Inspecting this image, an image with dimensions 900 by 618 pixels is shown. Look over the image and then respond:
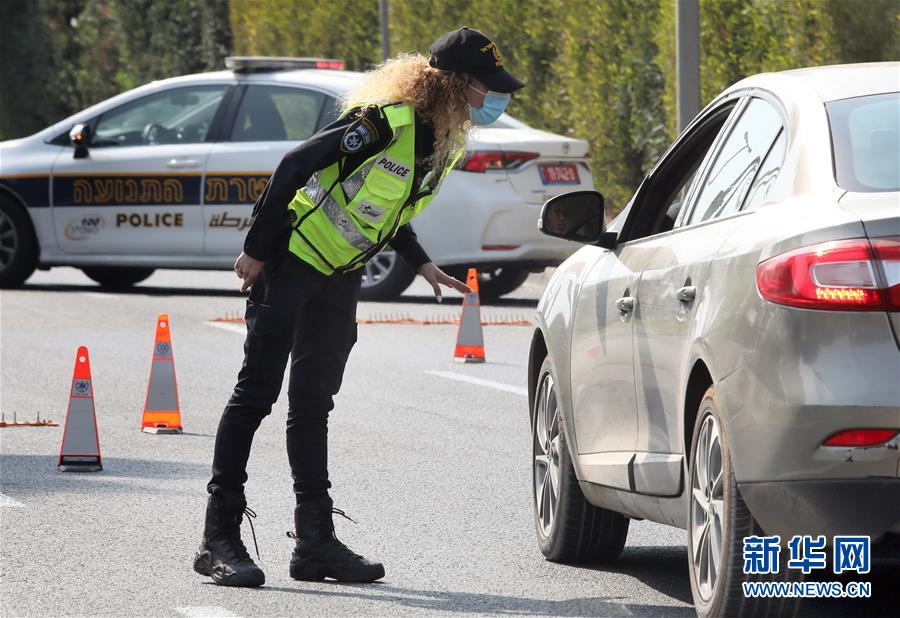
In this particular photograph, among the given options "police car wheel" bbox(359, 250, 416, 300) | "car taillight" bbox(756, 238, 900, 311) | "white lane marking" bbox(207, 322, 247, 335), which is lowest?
"white lane marking" bbox(207, 322, 247, 335)

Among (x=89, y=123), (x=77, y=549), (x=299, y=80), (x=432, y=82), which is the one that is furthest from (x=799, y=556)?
(x=89, y=123)

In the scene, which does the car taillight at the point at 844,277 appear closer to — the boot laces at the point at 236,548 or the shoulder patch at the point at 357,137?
the shoulder patch at the point at 357,137

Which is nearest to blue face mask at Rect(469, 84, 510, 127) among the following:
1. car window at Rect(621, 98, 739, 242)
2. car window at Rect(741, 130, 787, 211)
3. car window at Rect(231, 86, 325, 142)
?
car window at Rect(621, 98, 739, 242)

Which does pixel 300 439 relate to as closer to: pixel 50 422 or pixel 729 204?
pixel 729 204

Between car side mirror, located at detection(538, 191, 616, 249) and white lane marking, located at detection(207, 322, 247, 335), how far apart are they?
773 centimetres

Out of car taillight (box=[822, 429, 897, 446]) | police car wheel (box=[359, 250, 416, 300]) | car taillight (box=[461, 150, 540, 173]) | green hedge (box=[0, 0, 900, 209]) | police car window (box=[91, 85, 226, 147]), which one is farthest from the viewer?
green hedge (box=[0, 0, 900, 209])

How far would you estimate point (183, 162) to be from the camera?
15227mm

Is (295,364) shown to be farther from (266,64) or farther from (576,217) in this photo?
(266,64)

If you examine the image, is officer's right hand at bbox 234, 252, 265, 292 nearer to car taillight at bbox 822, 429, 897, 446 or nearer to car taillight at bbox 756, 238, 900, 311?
car taillight at bbox 756, 238, 900, 311

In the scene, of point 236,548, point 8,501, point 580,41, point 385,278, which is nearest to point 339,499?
point 8,501

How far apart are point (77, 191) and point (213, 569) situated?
10.4 meters

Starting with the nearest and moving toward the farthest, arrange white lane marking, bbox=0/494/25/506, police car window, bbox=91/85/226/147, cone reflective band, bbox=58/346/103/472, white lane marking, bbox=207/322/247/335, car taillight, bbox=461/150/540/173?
white lane marking, bbox=0/494/25/506, cone reflective band, bbox=58/346/103/472, white lane marking, bbox=207/322/247/335, car taillight, bbox=461/150/540/173, police car window, bbox=91/85/226/147

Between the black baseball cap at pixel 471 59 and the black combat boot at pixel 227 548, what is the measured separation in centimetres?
143

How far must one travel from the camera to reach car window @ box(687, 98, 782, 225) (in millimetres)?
4848
